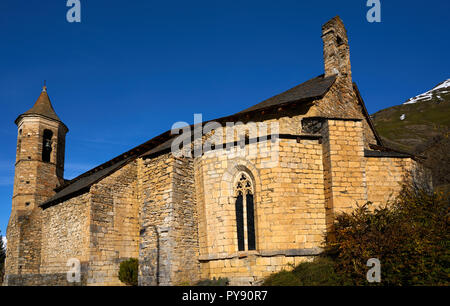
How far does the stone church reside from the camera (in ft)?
36.7

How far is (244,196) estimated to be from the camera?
11891mm

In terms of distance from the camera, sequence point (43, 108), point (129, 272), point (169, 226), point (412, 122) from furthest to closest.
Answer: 1. point (412, 122)
2. point (43, 108)
3. point (129, 272)
4. point (169, 226)

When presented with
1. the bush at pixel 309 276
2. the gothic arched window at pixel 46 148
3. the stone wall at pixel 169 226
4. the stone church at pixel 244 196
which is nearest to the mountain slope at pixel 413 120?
the gothic arched window at pixel 46 148

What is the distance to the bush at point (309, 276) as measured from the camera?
958 cm

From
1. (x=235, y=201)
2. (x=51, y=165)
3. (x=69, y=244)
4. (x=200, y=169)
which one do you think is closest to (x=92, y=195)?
(x=69, y=244)

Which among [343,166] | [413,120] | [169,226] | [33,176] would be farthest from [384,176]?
[413,120]

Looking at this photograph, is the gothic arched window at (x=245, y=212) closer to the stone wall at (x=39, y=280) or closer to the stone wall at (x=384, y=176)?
the stone wall at (x=384, y=176)

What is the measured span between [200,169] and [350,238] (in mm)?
5553

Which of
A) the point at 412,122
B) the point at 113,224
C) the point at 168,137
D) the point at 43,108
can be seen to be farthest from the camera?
the point at 412,122

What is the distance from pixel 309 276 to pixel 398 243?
2.41 m

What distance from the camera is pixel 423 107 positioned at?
92.2 metres

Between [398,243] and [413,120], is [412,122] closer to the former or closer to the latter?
[413,120]

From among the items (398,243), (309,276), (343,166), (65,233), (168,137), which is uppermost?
(168,137)

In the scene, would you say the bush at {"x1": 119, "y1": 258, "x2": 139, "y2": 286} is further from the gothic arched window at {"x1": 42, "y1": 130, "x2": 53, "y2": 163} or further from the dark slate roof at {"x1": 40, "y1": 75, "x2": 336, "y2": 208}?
the gothic arched window at {"x1": 42, "y1": 130, "x2": 53, "y2": 163}
